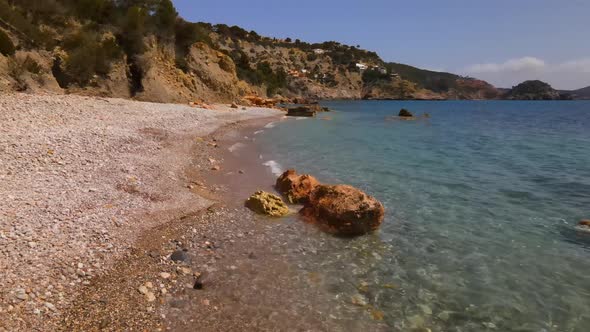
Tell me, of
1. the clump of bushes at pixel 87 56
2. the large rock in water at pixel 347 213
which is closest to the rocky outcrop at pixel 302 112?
the clump of bushes at pixel 87 56

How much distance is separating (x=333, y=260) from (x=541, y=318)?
3.57 metres

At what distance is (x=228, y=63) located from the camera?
165 feet

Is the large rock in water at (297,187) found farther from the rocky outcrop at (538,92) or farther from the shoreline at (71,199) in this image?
the rocky outcrop at (538,92)

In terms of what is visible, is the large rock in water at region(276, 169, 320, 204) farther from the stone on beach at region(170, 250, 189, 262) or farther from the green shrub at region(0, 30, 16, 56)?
the green shrub at region(0, 30, 16, 56)

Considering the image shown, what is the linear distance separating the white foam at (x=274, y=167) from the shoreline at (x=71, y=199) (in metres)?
2.83

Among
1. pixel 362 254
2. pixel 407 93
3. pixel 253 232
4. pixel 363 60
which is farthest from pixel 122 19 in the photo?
pixel 363 60

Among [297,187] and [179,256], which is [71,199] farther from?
[297,187]

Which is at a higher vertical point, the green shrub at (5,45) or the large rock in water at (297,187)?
the green shrub at (5,45)

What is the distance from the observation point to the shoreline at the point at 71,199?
5.22m

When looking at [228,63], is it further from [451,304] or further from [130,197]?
[451,304]

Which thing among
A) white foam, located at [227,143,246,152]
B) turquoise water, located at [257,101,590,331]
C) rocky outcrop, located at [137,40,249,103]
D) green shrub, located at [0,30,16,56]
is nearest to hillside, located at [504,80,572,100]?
rocky outcrop, located at [137,40,249,103]

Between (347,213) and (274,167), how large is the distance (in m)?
7.26

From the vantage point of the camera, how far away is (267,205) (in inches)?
386

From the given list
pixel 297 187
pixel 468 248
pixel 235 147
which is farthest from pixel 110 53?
pixel 468 248
